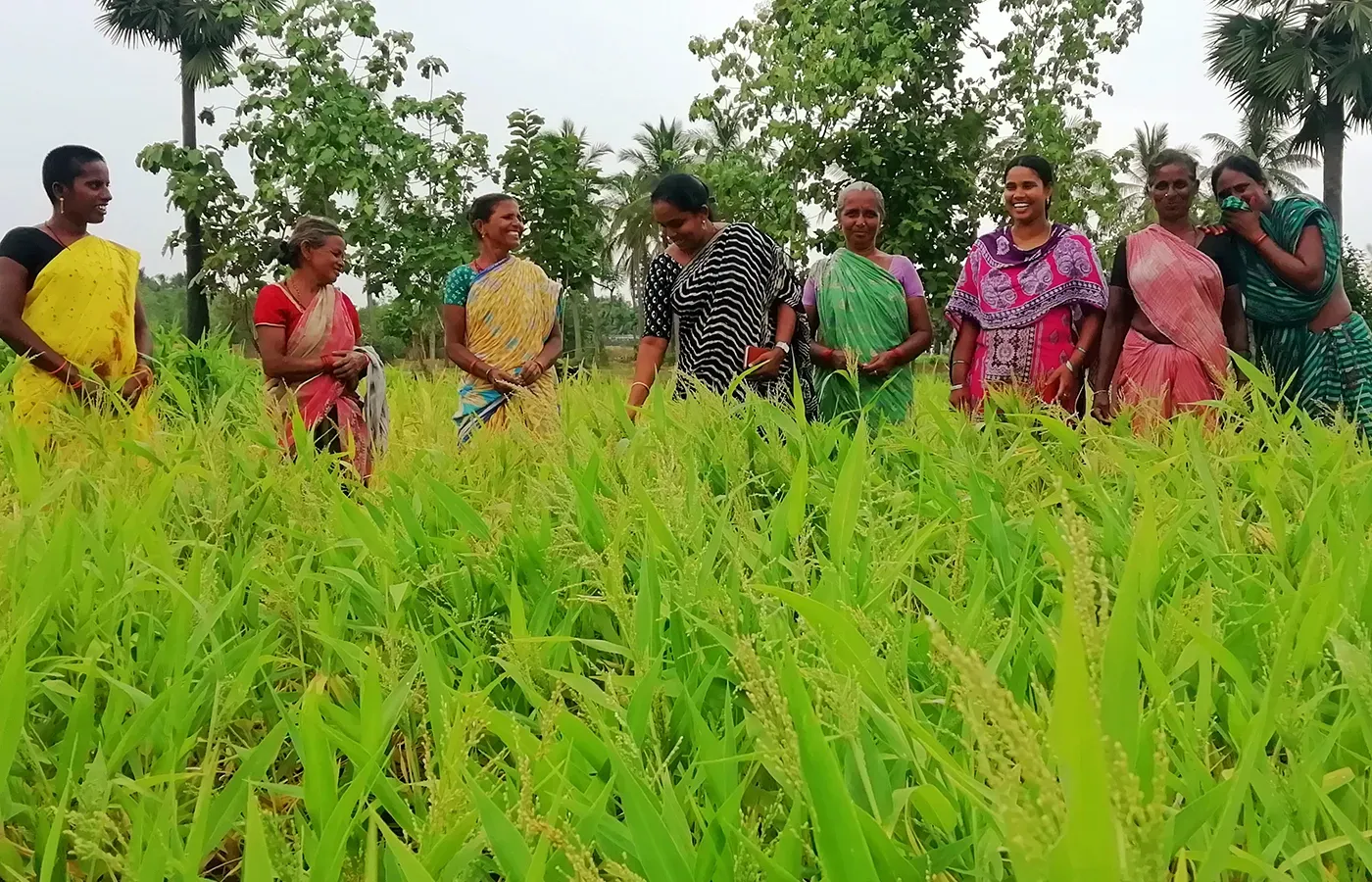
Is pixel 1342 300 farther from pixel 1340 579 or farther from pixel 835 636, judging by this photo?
pixel 835 636

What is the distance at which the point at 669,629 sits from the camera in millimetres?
1063

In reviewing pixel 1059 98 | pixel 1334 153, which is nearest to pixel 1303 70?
pixel 1334 153

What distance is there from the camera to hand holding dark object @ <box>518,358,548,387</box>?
3.43 meters

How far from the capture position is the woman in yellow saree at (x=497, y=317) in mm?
3539

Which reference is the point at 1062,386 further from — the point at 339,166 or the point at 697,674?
the point at 339,166

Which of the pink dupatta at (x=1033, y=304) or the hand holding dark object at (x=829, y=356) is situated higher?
the pink dupatta at (x=1033, y=304)

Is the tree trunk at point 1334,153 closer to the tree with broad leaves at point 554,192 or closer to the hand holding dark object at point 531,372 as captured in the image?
the tree with broad leaves at point 554,192

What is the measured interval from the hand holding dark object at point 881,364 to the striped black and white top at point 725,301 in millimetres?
207

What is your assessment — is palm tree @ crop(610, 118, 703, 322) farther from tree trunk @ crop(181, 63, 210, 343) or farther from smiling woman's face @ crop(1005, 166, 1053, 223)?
smiling woman's face @ crop(1005, 166, 1053, 223)

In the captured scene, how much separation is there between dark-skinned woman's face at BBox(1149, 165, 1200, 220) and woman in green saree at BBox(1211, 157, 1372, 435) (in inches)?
3.5

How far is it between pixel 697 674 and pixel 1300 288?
240 centimetres

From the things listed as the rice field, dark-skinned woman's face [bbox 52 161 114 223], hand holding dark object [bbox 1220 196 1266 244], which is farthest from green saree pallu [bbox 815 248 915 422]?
dark-skinned woman's face [bbox 52 161 114 223]

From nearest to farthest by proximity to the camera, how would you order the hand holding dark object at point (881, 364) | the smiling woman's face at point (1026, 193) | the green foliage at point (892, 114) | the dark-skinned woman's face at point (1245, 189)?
1. the dark-skinned woman's face at point (1245, 189)
2. the smiling woman's face at point (1026, 193)
3. the hand holding dark object at point (881, 364)
4. the green foliage at point (892, 114)

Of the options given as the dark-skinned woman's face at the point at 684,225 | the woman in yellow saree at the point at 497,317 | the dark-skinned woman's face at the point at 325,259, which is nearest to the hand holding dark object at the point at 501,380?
the woman in yellow saree at the point at 497,317
